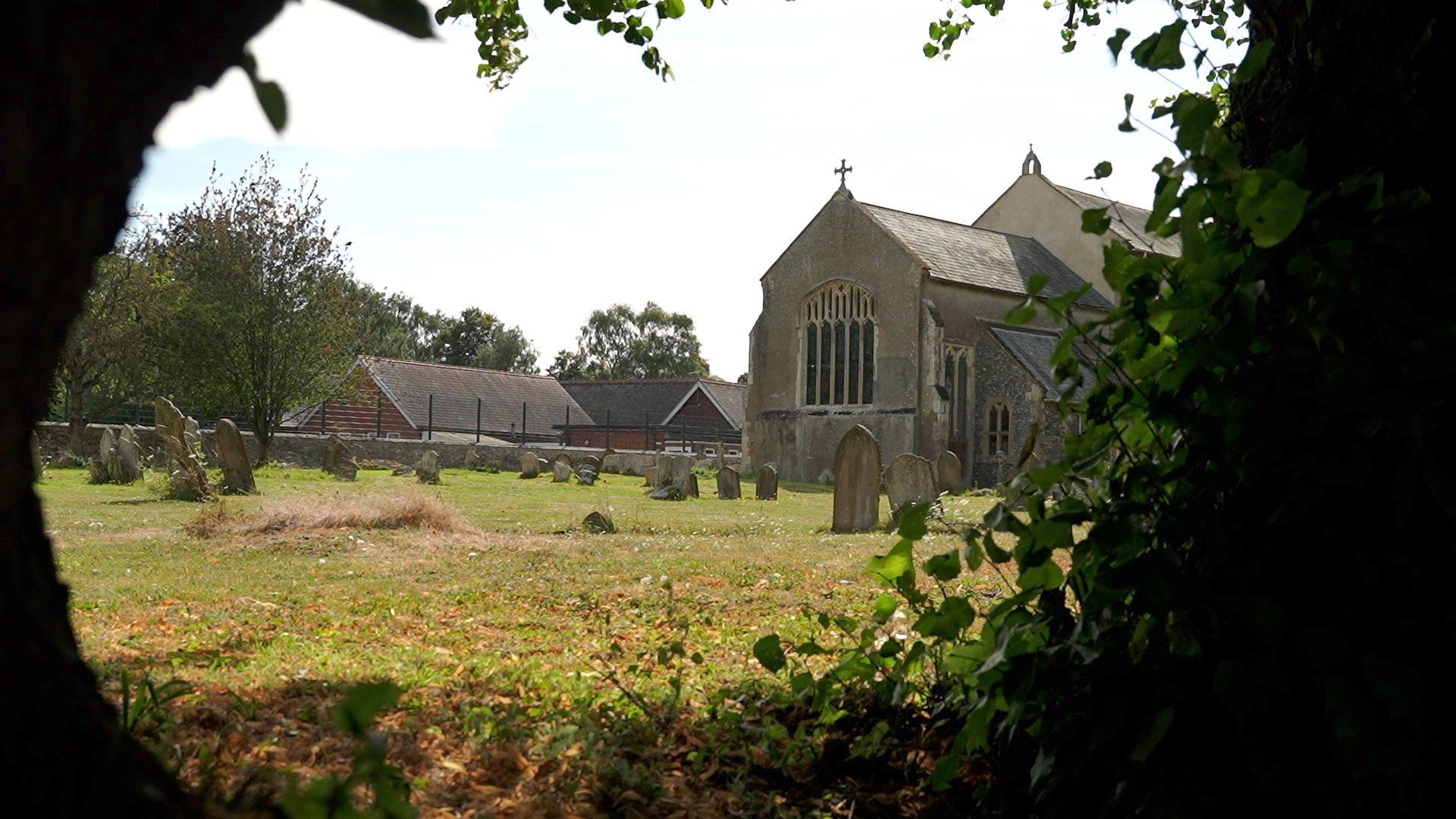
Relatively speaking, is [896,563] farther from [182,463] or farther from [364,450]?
[364,450]

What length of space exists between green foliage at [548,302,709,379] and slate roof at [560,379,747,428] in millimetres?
22507

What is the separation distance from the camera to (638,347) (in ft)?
292

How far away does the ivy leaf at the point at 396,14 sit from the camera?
4.10ft

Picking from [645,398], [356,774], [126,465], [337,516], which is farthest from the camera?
[645,398]

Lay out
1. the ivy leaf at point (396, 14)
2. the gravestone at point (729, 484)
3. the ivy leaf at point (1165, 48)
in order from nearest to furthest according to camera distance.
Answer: the ivy leaf at point (396, 14) < the ivy leaf at point (1165, 48) < the gravestone at point (729, 484)

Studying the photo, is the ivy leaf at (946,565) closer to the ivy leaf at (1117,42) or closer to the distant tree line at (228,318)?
the ivy leaf at (1117,42)

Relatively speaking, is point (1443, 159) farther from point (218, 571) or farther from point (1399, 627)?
point (218, 571)

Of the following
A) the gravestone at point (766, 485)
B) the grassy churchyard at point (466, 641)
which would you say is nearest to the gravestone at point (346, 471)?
the gravestone at point (766, 485)

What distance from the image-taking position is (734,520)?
17.3 metres

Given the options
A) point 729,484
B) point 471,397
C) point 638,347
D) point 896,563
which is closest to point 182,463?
point 729,484

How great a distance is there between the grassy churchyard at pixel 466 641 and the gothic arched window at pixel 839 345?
20999 mm

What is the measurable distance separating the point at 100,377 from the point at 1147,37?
38.4 m

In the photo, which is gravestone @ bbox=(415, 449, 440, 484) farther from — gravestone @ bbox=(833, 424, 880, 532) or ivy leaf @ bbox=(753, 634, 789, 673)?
ivy leaf @ bbox=(753, 634, 789, 673)

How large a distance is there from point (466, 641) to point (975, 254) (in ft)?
111
